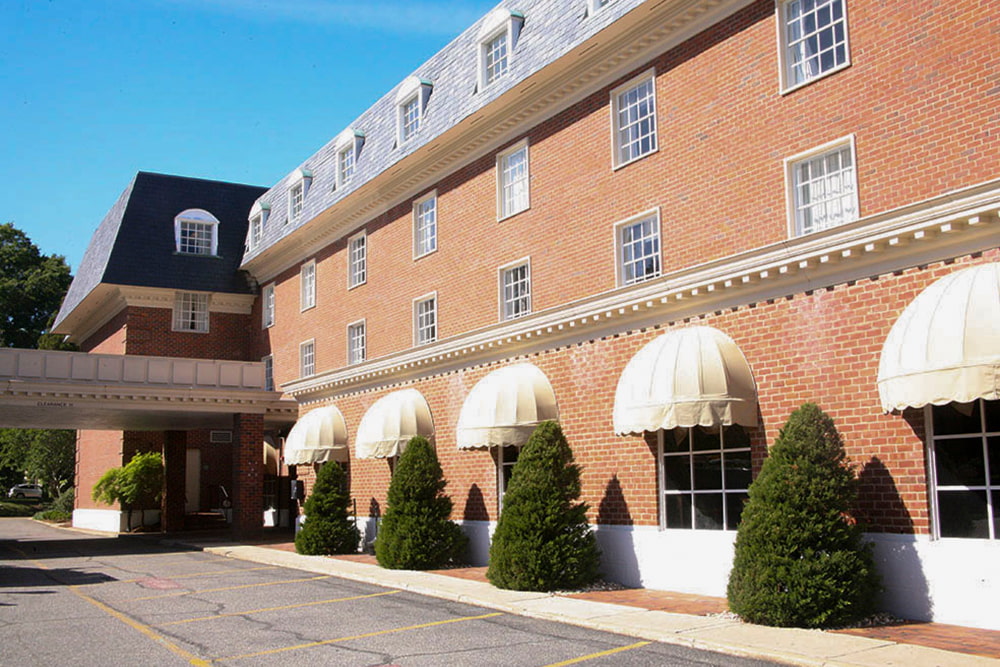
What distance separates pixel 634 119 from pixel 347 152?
15.0m

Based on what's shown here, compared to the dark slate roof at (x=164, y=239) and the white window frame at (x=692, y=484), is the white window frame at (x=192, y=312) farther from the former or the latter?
the white window frame at (x=692, y=484)

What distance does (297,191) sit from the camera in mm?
35406

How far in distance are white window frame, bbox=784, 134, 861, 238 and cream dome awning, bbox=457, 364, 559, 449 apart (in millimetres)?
6635

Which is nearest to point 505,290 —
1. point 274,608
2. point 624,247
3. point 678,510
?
point 624,247

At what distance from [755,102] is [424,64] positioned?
1405 cm

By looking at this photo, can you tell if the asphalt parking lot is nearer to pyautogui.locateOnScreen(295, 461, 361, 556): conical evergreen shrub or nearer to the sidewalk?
the sidewalk

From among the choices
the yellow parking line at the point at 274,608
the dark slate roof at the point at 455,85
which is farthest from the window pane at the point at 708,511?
the dark slate roof at the point at 455,85

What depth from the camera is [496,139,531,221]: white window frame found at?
21922mm

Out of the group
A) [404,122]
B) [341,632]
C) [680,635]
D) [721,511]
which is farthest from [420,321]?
[680,635]

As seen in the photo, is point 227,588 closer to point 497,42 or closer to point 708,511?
point 708,511

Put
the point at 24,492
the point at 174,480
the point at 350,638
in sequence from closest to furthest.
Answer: the point at 350,638 < the point at 174,480 < the point at 24,492

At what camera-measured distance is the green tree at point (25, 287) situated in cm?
6788

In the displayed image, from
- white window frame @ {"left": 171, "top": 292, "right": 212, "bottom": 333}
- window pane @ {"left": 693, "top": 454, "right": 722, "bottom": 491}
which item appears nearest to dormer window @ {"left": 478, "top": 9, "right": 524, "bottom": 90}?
window pane @ {"left": 693, "top": 454, "right": 722, "bottom": 491}

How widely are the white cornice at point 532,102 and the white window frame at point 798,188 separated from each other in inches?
130
